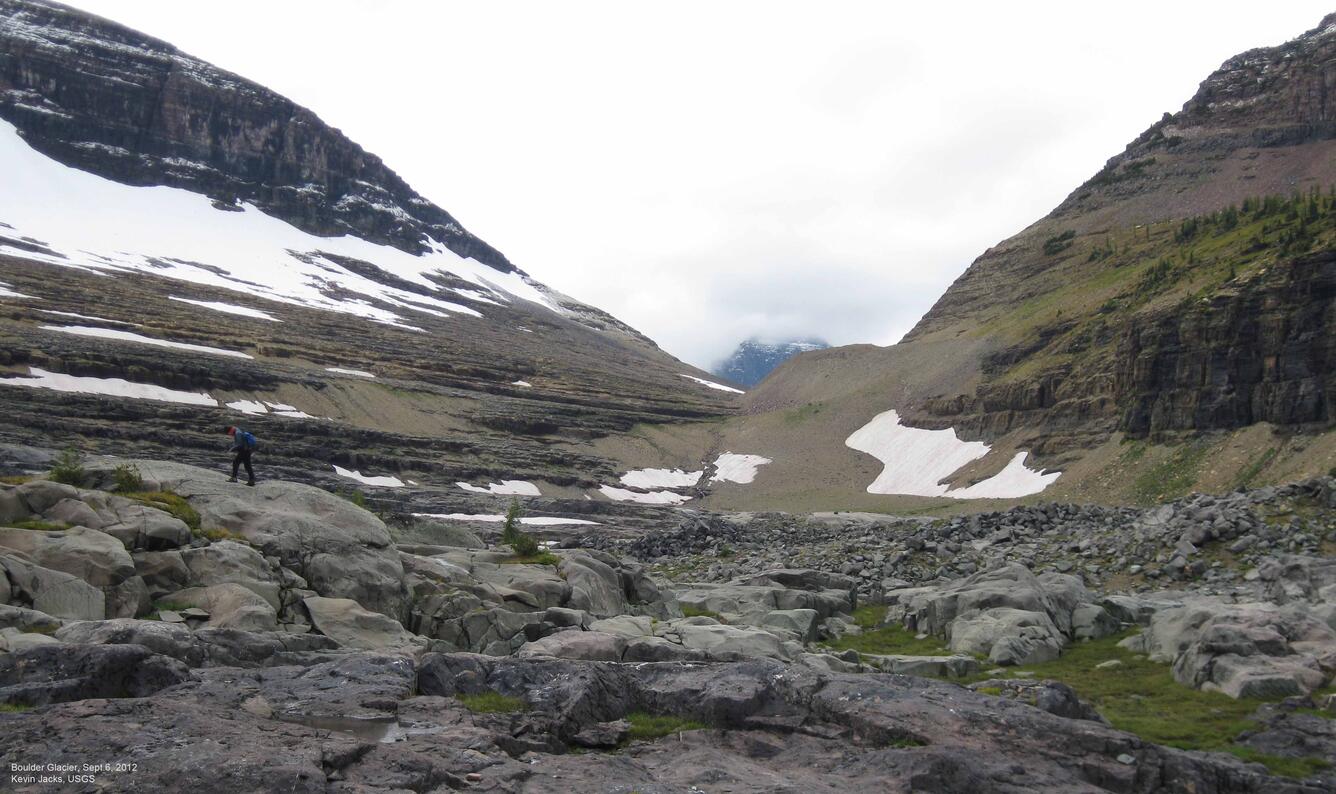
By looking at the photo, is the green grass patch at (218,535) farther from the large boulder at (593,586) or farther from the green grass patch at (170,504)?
the large boulder at (593,586)

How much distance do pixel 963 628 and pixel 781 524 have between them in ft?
124

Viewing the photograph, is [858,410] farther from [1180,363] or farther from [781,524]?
[781,524]

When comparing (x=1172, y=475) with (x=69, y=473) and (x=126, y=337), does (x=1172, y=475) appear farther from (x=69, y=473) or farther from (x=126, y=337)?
(x=126, y=337)

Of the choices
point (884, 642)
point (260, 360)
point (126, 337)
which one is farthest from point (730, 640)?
point (126, 337)

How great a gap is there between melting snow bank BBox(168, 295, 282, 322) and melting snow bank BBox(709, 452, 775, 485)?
259 feet

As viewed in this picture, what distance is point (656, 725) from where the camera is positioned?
12.4 m

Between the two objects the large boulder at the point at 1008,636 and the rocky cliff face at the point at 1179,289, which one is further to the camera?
the rocky cliff face at the point at 1179,289

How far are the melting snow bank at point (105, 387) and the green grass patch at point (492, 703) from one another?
3545 inches

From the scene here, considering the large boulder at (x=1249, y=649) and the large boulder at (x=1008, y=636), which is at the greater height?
the large boulder at (x=1249, y=649)

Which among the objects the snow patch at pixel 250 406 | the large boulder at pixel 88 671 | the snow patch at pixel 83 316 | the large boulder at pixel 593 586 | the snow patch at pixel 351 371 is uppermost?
the snow patch at pixel 83 316

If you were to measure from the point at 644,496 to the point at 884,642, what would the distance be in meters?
76.5

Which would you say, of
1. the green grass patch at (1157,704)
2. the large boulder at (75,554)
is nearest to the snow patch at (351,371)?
the large boulder at (75,554)

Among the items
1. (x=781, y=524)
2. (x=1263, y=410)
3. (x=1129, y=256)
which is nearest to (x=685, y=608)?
(x=781, y=524)

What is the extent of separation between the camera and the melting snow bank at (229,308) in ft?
449
